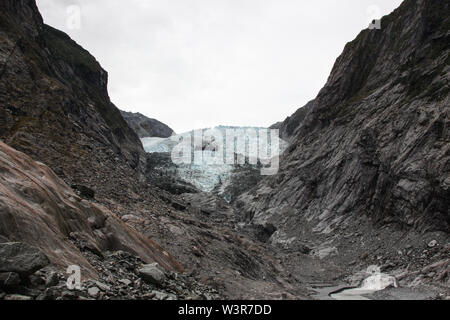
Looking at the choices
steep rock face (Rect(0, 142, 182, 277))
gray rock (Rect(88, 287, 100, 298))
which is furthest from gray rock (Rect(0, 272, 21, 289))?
gray rock (Rect(88, 287, 100, 298))

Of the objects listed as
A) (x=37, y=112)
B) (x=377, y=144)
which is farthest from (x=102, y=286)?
(x=377, y=144)

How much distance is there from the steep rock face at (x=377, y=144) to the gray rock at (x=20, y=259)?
105 ft

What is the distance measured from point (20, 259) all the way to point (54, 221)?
13.9 feet

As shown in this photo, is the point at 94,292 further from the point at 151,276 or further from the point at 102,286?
the point at 151,276

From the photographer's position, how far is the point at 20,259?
8.85 metres

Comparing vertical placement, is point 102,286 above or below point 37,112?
below

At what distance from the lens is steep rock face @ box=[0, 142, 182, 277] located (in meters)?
10.8

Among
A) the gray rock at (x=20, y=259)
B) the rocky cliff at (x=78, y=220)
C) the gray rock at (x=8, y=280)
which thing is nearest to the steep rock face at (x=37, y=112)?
the rocky cliff at (x=78, y=220)

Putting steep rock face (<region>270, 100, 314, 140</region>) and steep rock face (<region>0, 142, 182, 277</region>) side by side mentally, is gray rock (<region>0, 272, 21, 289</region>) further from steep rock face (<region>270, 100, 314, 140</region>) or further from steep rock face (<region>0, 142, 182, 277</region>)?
steep rock face (<region>270, 100, 314, 140</region>)

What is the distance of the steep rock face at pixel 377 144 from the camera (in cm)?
3719

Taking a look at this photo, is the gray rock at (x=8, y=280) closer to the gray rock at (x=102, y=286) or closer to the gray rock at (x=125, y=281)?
the gray rock at (x=102, y=286)
